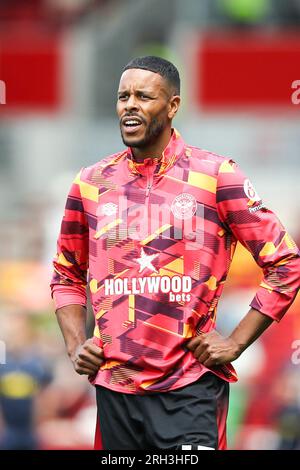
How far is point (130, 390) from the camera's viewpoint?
5.24 m

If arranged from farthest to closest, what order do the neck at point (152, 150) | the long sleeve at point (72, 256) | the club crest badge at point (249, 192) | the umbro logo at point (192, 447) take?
the long sleeve at point (72, 256), the neck at point (152, 150), the club crest badge at point (249, 192), the umbro logo at point (192, 447)

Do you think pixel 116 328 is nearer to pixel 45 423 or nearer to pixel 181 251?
pixel 181 251

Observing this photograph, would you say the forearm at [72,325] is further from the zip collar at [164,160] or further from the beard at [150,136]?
the beard at [150,136]

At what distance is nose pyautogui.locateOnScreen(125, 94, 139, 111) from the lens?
5.28m

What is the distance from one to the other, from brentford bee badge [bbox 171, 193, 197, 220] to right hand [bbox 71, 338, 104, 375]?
1.98 feet

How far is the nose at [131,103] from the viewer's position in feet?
17.3

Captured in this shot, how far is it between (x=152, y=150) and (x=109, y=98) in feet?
32.9

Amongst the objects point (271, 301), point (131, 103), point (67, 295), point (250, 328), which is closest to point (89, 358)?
point (67, 295)

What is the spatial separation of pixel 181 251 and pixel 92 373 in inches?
23.6

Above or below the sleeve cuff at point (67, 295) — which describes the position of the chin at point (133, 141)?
above

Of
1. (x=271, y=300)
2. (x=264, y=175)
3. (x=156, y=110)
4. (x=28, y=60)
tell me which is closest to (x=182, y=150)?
(x=156, y=110)

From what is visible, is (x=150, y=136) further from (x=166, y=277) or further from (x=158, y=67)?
(x=166, y=277)

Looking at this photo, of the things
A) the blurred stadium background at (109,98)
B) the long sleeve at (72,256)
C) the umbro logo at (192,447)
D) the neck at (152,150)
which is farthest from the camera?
the blurred stadium background at (109,98)

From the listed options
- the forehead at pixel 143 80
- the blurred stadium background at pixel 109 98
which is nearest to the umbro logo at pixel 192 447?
the forehead at pixel 143 80
